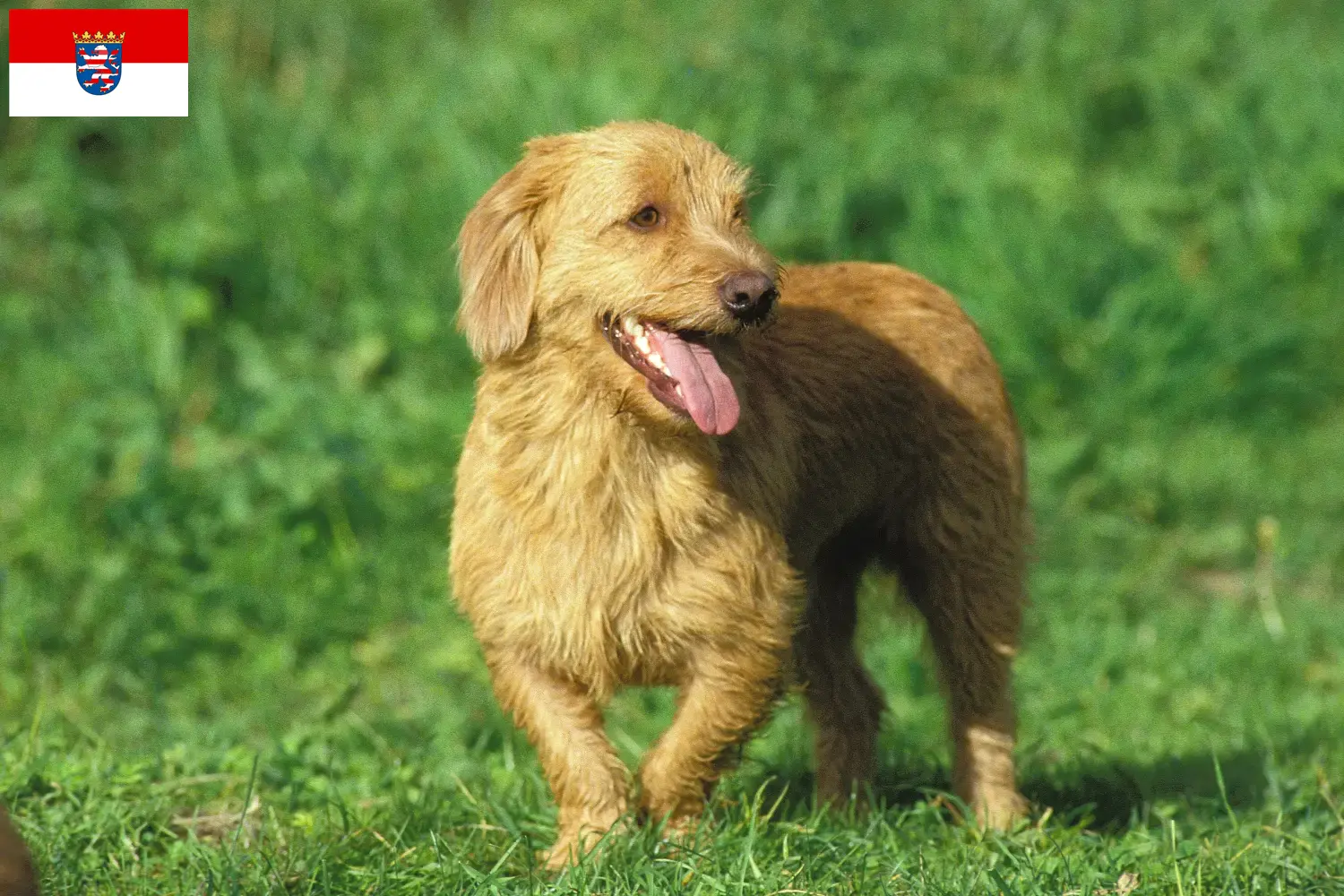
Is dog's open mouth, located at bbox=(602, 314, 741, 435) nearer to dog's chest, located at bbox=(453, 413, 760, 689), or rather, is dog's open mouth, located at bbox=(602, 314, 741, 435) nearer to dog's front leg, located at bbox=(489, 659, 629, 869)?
dog's chest, located at bbox=(453, 413, 760, 689)

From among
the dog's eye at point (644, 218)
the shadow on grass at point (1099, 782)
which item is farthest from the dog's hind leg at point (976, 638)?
the dog's eye at point (644, 218)

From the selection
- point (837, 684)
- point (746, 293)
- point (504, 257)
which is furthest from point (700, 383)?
point (837, 684)

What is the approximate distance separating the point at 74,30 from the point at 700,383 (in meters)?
5.14

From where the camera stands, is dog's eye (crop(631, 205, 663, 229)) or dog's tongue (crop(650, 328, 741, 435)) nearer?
dog's tongue (crop(650, 328, 741, 435))

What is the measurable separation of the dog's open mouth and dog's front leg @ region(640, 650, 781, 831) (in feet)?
2.06

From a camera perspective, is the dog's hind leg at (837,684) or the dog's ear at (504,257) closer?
the dog's ear at (504,257)

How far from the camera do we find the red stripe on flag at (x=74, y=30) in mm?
8031

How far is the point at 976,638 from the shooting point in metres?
5.10

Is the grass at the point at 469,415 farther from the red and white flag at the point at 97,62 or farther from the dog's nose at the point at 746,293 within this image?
the dog's nose at the point at 746,293

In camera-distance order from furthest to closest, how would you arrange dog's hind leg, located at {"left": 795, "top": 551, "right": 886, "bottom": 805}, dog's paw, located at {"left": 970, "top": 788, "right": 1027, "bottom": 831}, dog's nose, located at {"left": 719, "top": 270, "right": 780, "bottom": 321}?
dog's hind leg, located at {"left": 795, "top": 551, "right": 886, "bottom": 805} < dog's paw, located at {"left": 970, "top": 788, "right": 1027, "bottom": 831} < dog's nose, located at {"left": 719, "top": 270, "right": 780, "bottom": 321}

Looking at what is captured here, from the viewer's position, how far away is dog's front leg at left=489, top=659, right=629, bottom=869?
4246mm

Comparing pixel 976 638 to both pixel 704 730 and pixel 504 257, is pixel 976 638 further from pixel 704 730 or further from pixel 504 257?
pixel 504 257

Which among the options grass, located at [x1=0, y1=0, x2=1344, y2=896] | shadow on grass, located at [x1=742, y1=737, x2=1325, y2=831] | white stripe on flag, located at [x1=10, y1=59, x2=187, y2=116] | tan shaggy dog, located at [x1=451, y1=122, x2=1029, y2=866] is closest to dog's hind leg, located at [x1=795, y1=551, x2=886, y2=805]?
shadow on grass, located at [x1=742, y1=737, x2=1325, y2=831]

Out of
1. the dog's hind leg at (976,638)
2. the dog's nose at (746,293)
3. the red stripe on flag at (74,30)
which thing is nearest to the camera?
the dog's nose at (746,293)
